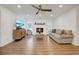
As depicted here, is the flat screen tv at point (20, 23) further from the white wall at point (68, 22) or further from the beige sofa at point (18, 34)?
the white wall at point (68, 22)

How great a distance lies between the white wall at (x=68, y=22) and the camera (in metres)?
6.00

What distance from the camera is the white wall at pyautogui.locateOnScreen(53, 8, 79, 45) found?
600cm

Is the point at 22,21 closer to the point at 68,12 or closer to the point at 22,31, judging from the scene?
the point at 22,31

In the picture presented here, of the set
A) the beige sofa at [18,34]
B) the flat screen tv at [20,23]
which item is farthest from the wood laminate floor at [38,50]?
the flat screen tv at [20,23]

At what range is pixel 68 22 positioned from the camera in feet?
21.3

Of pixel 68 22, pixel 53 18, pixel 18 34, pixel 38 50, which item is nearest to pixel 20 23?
pixel 18 34

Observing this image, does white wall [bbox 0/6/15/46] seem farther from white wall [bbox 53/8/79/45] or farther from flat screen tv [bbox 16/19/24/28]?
white wall [bbox 53/8/79/45]

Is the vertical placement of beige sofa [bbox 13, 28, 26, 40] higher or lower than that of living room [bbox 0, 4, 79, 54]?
lower

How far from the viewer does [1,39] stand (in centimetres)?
529

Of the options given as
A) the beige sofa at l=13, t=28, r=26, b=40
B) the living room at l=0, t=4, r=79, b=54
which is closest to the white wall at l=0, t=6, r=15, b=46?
the living room at l=0, t=4, r=79, b=54

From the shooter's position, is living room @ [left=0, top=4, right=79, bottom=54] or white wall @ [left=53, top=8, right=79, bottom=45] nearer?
living room @ [left=0, top=4, right=79, bottom=54]

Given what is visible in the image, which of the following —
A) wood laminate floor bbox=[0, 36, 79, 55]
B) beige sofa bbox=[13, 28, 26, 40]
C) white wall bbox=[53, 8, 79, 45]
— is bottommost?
wood laminate floor bbox=[0, 36, 79, 55]

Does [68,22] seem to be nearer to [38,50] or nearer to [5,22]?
[38,50]
